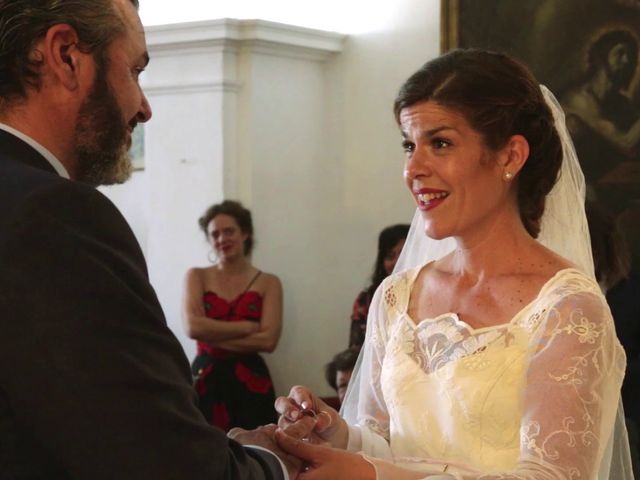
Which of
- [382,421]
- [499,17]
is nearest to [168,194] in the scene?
[499,17]

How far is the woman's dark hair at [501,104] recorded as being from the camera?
305 cm

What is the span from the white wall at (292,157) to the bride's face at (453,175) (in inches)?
162

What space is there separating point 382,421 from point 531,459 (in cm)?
67

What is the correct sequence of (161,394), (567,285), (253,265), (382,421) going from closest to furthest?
(161,394)
(567,285)
(382,421)
(253,265)

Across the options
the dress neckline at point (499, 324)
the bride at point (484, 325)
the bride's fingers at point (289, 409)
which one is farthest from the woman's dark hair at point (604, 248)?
the bride's fingers at point (289, 409)

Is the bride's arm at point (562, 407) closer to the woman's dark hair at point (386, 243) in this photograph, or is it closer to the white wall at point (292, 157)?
the woman's dark hair at point (386, 243)

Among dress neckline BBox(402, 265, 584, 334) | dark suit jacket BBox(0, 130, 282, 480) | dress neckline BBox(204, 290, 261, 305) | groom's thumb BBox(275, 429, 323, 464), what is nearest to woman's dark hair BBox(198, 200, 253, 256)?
dress neckline BBox(204, 290, 261, 305)

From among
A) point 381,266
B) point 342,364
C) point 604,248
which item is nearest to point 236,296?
point 381,266

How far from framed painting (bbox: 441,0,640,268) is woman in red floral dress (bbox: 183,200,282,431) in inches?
69.5

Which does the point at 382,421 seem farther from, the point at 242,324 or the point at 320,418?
the point at 242,324

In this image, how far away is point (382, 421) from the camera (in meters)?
3.28

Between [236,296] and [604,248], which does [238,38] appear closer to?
[236,296]

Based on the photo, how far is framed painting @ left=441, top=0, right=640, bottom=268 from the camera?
6.32 meters

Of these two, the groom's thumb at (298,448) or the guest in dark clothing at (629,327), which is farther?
the guest in dark clothing at (629,327)
